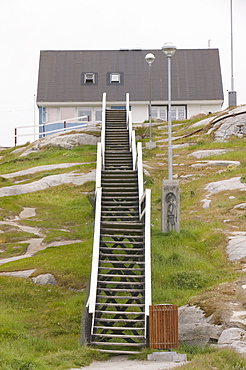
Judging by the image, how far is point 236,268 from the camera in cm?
2270

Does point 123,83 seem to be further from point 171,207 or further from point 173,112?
point 171,207

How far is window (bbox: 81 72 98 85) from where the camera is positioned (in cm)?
6191

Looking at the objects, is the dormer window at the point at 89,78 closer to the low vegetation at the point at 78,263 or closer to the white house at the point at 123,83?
the white house at the point at 123,83

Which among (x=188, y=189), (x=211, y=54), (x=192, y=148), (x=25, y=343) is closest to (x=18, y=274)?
(x=25, y=343)

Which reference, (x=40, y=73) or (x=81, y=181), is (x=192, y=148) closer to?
Answer: (x=81, y=181)

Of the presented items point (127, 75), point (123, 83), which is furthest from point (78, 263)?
point (127, 75)

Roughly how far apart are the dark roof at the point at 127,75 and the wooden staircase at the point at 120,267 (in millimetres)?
30176

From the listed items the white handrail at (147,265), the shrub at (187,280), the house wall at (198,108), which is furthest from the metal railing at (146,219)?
the house wall at (198,108)

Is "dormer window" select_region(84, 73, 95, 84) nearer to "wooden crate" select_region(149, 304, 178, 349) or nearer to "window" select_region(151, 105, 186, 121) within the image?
"window" select_region(151, 105, 186, 121)

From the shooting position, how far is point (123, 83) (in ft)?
203

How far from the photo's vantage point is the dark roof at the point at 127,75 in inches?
2383

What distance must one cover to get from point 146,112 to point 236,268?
39.3 metres

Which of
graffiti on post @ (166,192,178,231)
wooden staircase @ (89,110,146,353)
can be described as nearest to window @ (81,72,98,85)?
wooden staircase @ (89,110,146,353)

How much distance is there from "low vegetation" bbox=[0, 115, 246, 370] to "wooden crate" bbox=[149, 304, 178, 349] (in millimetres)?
555
